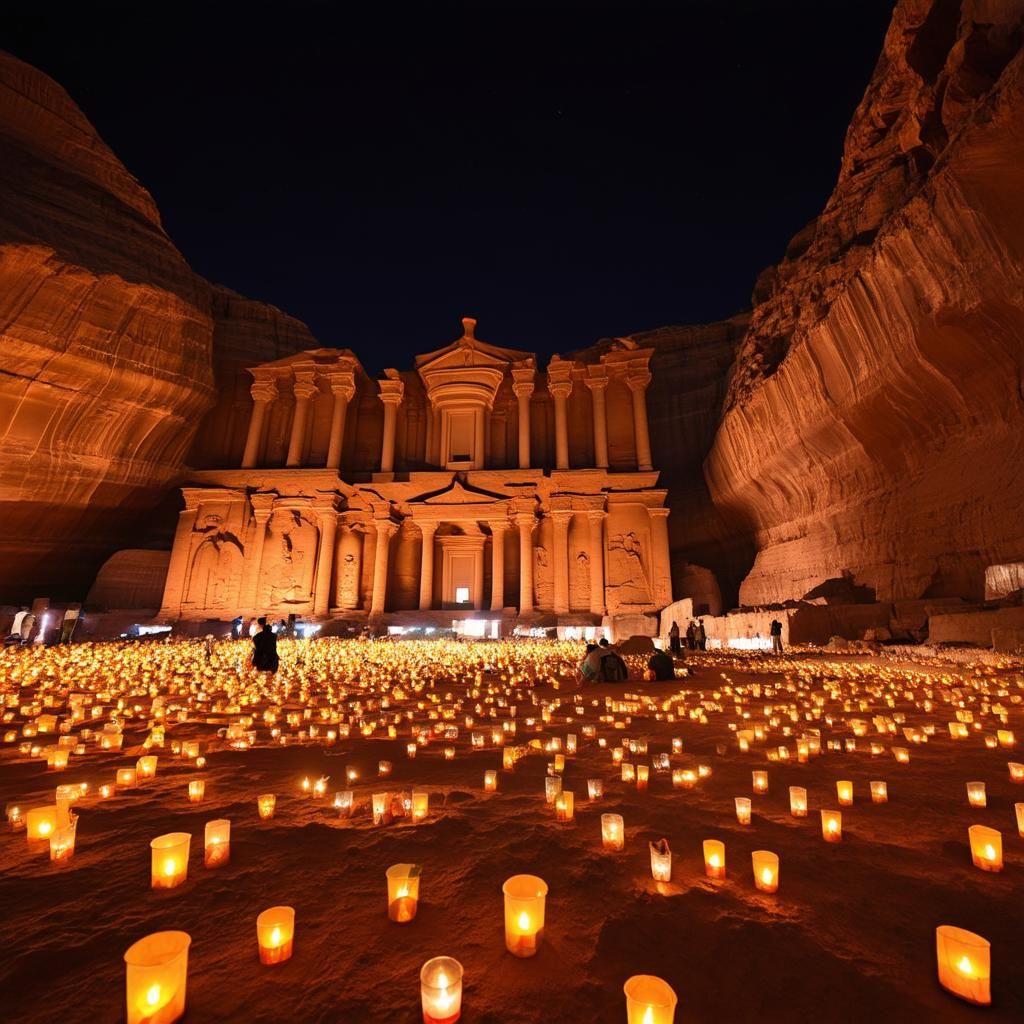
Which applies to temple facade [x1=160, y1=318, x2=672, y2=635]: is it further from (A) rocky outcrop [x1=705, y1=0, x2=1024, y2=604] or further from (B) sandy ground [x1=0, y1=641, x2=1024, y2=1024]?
(B) sandy ground [x1=0, y1=641, x2=1024, y2=1024]

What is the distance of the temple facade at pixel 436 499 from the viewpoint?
103 ft

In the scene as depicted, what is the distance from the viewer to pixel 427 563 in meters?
32.9

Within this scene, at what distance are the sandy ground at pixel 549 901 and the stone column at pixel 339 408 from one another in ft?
109

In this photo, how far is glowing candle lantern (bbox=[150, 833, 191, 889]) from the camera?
2.81 metres

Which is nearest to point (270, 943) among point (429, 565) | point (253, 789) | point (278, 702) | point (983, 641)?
point (253, 789)

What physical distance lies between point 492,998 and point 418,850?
141cm

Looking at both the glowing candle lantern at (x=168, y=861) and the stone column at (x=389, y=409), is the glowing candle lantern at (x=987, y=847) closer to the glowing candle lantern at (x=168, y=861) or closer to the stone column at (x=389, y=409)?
the glowing candle lantern at (x=168, y=861)

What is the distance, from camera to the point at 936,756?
208 inches

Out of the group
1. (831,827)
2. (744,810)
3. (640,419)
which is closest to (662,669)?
(744,810)

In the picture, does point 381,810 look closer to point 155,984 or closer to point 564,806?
point 564,806

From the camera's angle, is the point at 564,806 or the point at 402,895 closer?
the point at 402,895

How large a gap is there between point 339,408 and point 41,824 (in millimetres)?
35963

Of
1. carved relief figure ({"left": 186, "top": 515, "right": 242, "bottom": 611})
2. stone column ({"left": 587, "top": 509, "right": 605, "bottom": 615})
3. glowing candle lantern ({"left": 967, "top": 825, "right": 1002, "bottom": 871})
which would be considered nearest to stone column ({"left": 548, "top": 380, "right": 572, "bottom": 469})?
stone column ({"left": 587, "top": 509, "right": 605, "bottom": 615})

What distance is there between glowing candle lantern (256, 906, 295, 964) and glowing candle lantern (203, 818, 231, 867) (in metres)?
1.00
